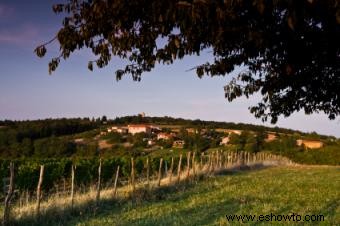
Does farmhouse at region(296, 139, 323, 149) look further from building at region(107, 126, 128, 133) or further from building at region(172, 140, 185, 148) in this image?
building at region(107, 126, 128, 133)

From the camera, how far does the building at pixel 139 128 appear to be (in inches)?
4813

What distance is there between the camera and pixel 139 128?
125812mm

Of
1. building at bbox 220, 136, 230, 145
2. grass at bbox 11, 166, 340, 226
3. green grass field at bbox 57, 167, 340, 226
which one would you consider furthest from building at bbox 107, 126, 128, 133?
green grass field at bbox 57, 167, 340, 226

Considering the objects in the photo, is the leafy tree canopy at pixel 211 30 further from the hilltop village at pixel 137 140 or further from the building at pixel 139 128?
the building at pixel 139 128

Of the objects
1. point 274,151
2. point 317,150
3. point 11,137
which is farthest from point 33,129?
point 317,150

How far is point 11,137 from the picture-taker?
9706 cm

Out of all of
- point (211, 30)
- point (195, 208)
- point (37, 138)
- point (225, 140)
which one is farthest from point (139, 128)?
point (211, 30)

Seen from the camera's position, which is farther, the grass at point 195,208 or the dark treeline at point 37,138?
the dark treeline at point 37,138

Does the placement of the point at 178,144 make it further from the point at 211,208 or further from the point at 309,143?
the point at 211,208

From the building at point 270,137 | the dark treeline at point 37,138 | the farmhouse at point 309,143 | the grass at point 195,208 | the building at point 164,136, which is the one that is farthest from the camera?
the farmhouse at point 309,143

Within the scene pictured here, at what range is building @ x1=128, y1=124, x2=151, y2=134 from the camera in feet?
401

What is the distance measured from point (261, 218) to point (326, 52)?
13.9ft

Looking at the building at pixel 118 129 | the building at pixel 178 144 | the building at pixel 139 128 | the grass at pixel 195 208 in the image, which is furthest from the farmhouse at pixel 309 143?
the grass at pixel 195 208

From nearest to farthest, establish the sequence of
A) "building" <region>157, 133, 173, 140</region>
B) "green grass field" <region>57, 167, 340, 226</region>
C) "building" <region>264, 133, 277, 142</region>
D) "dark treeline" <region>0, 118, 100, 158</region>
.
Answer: "green grass field" <region>57, 167, 340, 226</region> < "dark treeline" <region>0, 118, 100, 158</region> < "building" <region>264, 133, 277, 142</region> < "building" <region>157, 133, 173, 140</region>
